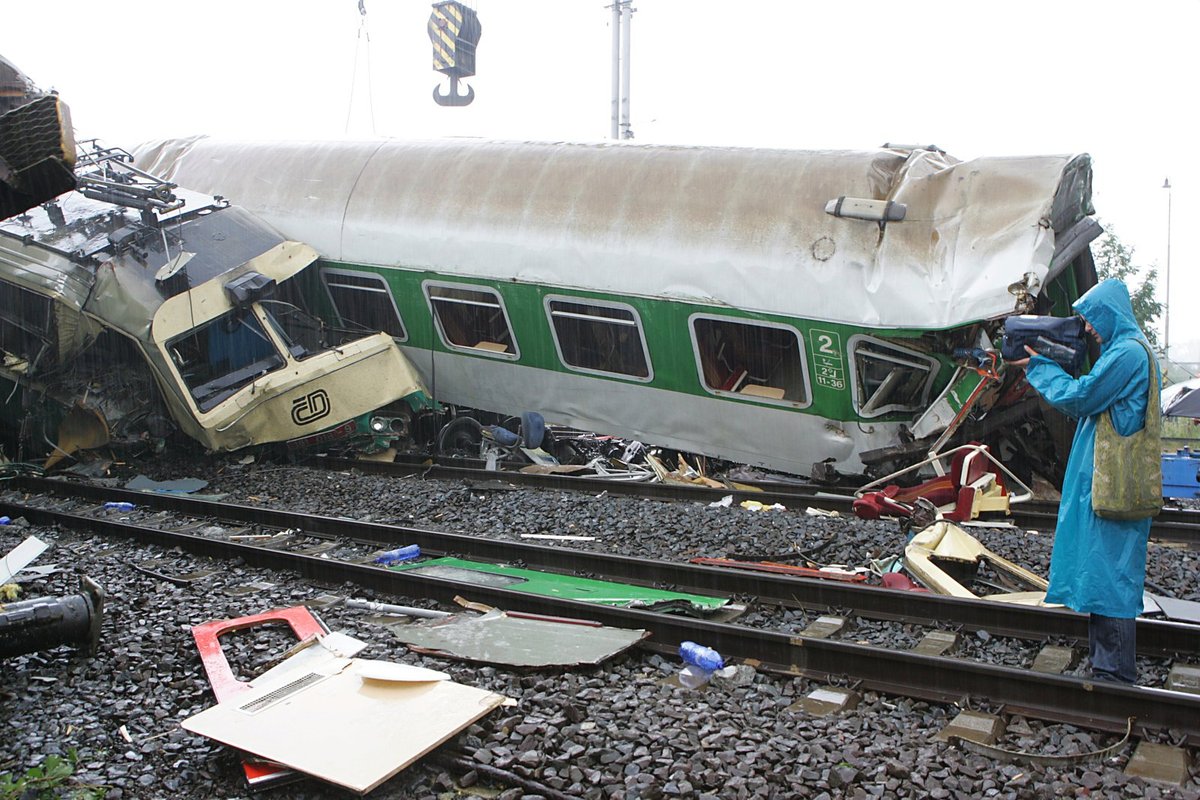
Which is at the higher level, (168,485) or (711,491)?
(711,491)

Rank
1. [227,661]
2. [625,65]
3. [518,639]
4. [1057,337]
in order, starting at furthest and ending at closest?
[625,65], [518,639], [227,661], [1057,337]

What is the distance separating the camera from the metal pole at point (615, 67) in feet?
58.1

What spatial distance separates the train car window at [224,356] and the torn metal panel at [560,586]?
435 cm

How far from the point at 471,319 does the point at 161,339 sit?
11.0ft

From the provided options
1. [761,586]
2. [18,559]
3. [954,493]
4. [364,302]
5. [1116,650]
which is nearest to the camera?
[1116,650]

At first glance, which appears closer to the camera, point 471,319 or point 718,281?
point 718,281

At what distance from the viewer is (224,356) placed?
34.3 feet

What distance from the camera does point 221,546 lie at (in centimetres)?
700

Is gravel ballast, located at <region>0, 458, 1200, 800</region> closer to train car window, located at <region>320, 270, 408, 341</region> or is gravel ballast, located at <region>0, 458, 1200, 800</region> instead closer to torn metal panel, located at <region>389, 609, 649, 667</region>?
torn metal panel, located at <region>389, 609, 649, 667</region>

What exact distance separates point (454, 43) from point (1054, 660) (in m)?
15.1

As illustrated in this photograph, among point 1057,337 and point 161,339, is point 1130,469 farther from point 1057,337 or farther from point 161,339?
point 161,339

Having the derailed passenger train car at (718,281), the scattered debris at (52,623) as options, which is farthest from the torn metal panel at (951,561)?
the scattered debris at (52,623)

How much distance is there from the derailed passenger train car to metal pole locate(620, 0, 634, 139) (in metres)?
6.48

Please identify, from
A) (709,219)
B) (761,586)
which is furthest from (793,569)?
(709,219)
